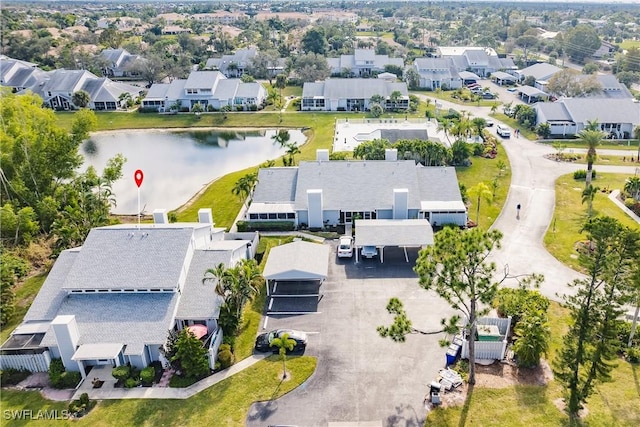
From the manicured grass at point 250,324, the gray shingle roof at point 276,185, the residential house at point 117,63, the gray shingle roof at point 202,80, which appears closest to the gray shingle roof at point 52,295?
the manicured grass at point 250,324

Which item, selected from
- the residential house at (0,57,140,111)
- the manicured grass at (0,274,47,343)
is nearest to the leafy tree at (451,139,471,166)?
the manicured grass at (0,274,47,343)

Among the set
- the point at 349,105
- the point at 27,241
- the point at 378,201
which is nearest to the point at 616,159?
the point at 378,201

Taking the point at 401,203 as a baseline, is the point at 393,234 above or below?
below

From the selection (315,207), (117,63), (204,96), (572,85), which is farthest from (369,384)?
(117,63)

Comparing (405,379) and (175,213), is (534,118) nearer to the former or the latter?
(175,213)

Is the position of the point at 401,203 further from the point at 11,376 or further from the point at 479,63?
the point at 479,63

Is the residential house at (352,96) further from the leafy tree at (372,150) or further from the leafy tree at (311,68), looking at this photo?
the leafy tree at (372,150)
